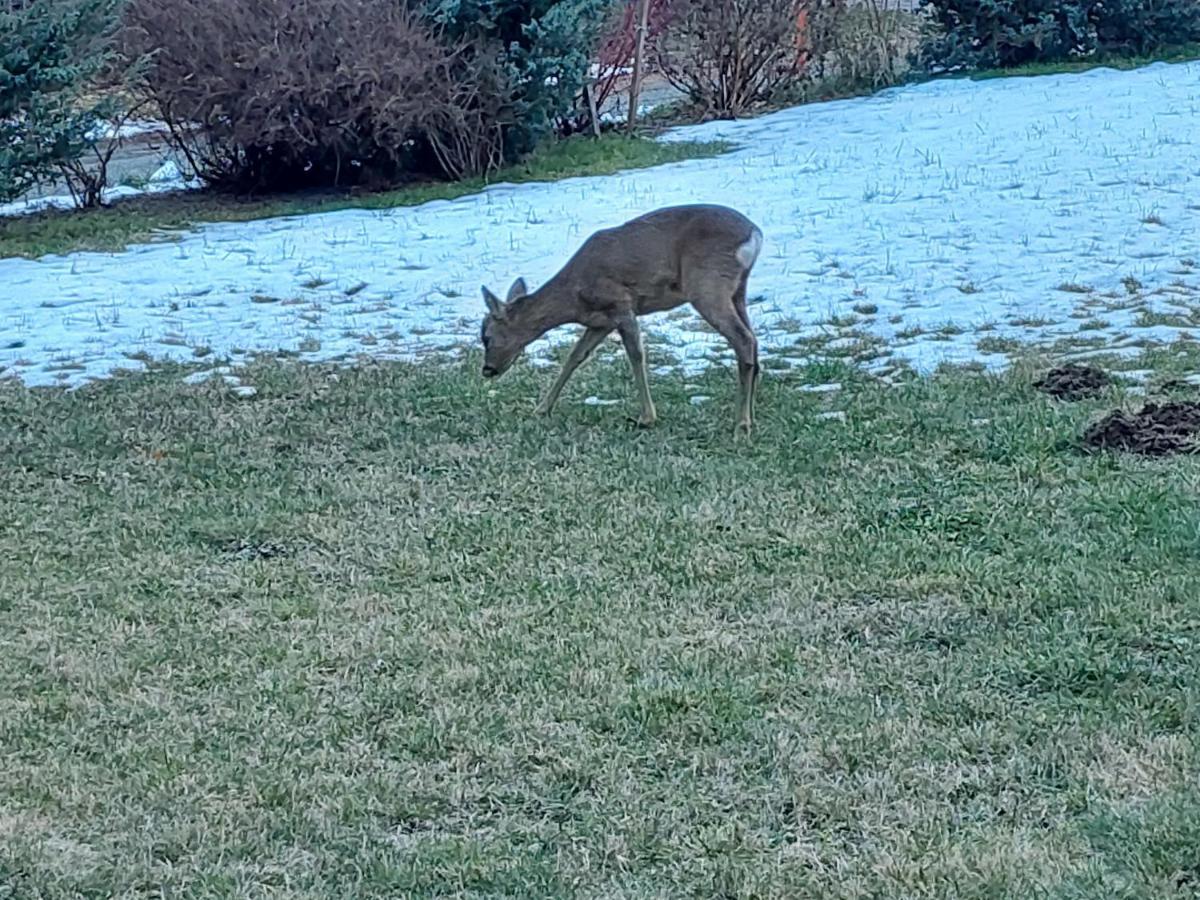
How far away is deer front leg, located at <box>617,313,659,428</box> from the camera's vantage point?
824cm

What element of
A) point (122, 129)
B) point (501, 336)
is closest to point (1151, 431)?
point (501, 336)

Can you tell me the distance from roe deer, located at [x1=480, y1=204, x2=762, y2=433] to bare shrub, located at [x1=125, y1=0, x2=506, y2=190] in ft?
23.2

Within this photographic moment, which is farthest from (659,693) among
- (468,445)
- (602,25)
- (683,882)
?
(602,25)

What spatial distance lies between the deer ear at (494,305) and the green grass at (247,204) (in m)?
6.20

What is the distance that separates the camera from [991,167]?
14617 millimetres

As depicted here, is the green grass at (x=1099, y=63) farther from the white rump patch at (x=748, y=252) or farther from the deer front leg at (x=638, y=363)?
the deer front leg at (x=638, y=363)

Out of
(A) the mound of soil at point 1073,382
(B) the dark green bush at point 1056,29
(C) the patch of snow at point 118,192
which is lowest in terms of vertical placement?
(A) the mound of soil at point 1073,382

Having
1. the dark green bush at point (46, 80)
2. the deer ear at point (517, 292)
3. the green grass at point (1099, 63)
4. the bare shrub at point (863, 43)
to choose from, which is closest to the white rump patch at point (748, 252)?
the deer ear at point (517, 292)

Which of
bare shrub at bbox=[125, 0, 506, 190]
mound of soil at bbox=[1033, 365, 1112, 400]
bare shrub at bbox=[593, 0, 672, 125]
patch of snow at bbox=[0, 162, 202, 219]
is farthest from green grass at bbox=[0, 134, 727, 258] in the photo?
mound of soil at bbox=[1033, 365, 1112, 400]

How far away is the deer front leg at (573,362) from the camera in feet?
28.0

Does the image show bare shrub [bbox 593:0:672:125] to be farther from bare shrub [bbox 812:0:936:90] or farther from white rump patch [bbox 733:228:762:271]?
white rump patch [bbox 733:228:762:271]

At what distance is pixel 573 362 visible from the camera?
340 inches

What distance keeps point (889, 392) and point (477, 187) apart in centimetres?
811

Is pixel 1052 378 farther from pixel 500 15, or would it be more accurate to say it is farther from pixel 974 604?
pixel 500 15
